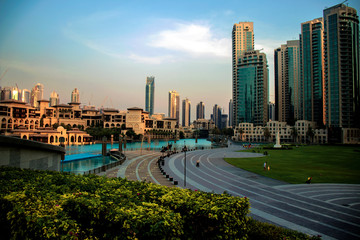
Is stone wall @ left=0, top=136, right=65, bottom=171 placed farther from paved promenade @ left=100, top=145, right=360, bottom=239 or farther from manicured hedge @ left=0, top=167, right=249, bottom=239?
paved promenade @ left=100, top=145, right=360, bottom=239

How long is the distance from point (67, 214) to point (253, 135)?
160 m

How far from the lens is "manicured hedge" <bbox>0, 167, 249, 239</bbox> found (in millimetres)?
6348

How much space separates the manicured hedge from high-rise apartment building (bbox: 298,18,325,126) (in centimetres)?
16813

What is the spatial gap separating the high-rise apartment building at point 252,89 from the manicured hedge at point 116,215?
168158mm

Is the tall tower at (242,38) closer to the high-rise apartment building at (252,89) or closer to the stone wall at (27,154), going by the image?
the high-rise apartment building at (252,89)

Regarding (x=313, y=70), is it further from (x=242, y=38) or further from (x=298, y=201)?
(x=298, y=201)

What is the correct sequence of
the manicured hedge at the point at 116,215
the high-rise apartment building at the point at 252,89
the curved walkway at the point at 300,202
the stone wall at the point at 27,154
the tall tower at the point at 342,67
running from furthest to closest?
the high-rise apartment building at the point at 252,89
the tall tower at the point at 342,67
the stone wall at the point at 27,154
the curved walkway at the point at 300,202
the manicured hedge at the point at 116,215

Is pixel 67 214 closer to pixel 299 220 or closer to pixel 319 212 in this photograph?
pixel 299 220

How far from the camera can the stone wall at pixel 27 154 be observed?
16.3 meters

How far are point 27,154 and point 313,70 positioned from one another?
176m

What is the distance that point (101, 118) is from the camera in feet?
571

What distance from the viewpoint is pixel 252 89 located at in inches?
6718

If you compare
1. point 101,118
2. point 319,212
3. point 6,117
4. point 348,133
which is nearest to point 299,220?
point 319,212

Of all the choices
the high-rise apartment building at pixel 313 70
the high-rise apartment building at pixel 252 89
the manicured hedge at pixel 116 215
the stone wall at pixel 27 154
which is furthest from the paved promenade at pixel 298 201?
the high-rise apartment building at pixel 313 70
